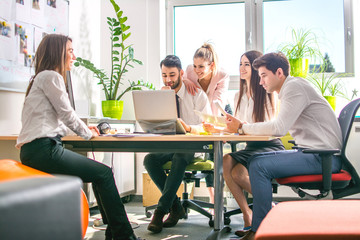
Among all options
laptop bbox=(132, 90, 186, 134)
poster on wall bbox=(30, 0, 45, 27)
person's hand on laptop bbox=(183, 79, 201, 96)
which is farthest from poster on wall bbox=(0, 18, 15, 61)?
person's hand on laptop bbox=(183, 79, 201, 96)

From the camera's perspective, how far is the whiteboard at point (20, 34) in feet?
8.91

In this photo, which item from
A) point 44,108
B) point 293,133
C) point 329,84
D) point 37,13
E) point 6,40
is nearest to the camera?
point 44,108

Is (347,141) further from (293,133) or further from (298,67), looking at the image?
(298,67)

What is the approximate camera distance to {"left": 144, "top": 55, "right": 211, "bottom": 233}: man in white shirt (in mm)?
2869

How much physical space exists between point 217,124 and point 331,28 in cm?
239

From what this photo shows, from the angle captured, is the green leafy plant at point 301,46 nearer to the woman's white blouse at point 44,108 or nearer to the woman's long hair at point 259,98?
the woman's long hair at point 259,98

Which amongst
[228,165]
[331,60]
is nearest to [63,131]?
[228,165]

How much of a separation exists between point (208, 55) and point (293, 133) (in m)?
1.10

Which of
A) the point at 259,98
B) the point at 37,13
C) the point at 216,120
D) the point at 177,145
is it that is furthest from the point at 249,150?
the point at 37,13

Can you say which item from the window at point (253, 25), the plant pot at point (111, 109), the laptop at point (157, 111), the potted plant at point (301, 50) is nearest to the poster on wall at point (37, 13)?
the plant pot at point (111, 109)

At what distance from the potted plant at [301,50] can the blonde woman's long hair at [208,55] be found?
2.98 feet

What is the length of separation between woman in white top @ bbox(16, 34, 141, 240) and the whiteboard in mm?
421

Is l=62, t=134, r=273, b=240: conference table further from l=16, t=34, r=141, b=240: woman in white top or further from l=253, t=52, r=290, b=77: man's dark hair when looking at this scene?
l=253, t=52, r=290, b=77: man's dark hair

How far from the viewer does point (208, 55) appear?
319cm
